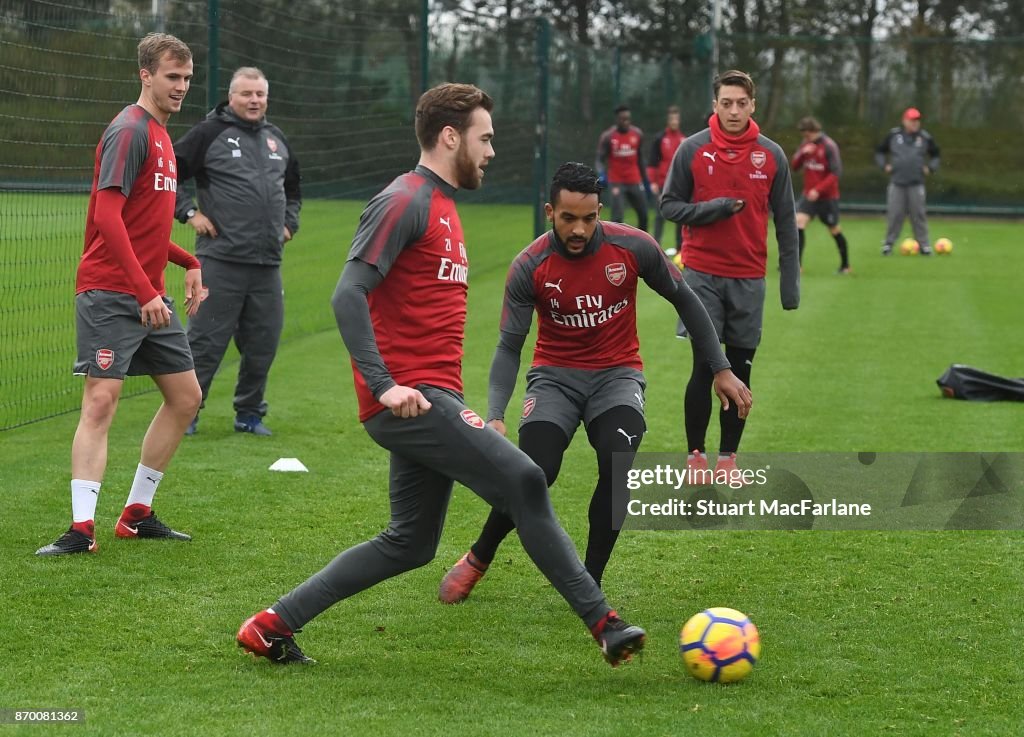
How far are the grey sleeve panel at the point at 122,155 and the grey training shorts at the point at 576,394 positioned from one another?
1.88m

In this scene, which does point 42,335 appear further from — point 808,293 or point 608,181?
point 608,181

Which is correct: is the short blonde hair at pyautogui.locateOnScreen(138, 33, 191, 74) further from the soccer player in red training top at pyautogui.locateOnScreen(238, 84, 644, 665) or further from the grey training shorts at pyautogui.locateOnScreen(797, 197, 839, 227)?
the grey training shorts at pyautogui.locateOnScreen(797, 197, 839, 227)

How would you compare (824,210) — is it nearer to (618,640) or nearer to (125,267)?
(125,267)

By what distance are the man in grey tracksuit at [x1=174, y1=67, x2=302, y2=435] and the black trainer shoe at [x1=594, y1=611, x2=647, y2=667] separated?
4.72 metres

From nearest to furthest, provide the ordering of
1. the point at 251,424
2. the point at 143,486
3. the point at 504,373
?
the point at 504,373, the point at 143,486, the point at 251,424

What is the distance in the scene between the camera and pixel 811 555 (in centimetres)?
625

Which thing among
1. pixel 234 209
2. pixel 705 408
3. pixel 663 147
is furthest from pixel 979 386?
pixel 663 147

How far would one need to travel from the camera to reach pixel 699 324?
17.8 ft

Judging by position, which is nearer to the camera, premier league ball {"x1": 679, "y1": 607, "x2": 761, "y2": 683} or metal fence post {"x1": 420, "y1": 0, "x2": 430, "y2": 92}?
premier league ball {"x1": 679, "y1": 607, "x2": 761, "y2": 683}

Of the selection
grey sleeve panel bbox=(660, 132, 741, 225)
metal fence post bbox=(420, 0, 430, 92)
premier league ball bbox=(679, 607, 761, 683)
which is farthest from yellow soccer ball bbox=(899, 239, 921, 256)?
premier league ball bbox=(679, 607, 761, 683)

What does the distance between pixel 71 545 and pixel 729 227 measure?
3637mm

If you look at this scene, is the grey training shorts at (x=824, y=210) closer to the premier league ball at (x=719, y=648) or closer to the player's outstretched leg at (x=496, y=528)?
the player's outstretched leg at (x=496, y=528)

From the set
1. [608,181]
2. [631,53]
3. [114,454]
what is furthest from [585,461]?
[631,53]

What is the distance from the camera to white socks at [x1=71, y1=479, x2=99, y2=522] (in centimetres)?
596
